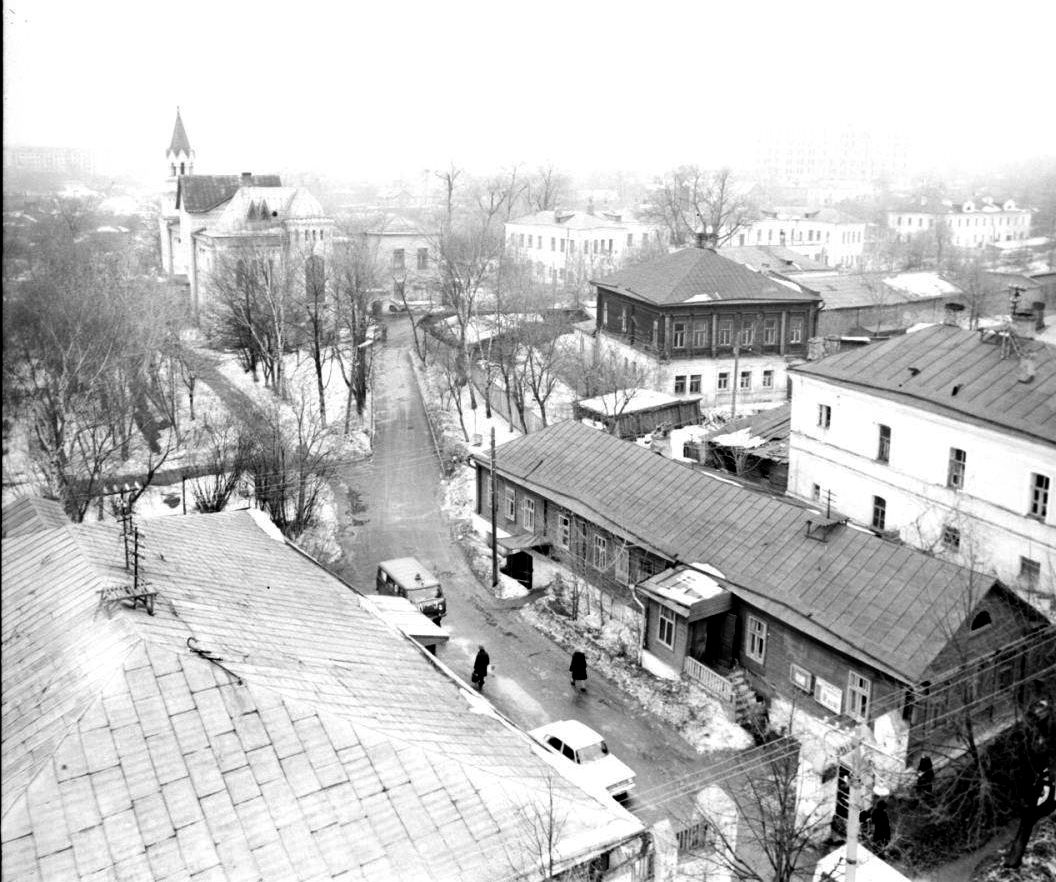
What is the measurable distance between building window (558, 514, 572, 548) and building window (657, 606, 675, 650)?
4.07m

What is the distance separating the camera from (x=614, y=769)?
1511 centimetres

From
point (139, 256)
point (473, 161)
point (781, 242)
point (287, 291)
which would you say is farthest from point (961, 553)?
point (473, 161)

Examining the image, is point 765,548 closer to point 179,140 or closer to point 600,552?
point 600,552

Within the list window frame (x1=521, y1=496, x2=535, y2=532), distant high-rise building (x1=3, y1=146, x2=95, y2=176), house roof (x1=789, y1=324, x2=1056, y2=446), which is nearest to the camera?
distant high-rise building (x1=3, y1=146, x2=95, y2=176)

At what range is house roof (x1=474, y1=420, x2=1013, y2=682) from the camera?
15.6 metres

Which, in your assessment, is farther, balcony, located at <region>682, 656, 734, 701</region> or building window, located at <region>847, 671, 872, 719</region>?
balcony, located at <region>682, 656, 734, 701</region>

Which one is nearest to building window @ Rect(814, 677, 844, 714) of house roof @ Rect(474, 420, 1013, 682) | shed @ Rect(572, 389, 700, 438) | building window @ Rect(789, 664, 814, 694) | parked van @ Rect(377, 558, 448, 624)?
building window @ Rect(789, 664, 814, 694)

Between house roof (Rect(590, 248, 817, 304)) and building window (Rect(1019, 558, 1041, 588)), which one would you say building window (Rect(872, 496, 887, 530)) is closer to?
building window (Rect(1019, 558, 1041, 588))

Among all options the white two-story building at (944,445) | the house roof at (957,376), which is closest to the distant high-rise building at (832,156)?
the house roof at (957,376)

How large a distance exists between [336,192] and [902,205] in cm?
7960

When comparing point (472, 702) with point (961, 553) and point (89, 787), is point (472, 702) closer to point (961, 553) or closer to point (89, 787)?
point (89, 787)

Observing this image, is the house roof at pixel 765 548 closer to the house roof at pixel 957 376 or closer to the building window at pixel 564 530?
the building window at pixel 564 530

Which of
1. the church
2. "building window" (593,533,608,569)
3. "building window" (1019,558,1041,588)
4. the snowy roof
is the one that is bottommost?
"building window" (593,533,608,569)

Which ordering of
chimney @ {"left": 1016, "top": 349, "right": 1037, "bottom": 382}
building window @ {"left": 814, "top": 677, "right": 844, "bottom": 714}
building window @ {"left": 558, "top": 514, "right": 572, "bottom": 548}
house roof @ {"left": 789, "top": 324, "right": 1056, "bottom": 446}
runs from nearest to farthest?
building window @ {"left": 814, "top": 677, "right": 844, "bottom": 714}, house roof @ {"left": 789, "top": 324, "right": 1056, "bottom": 446}, chimney @ {"left": 1016, "top": 349, "right": 1037, "bottom": 382}, building window @ {"left": 558, "top": 514, "right": 572, "bottom": 548}
